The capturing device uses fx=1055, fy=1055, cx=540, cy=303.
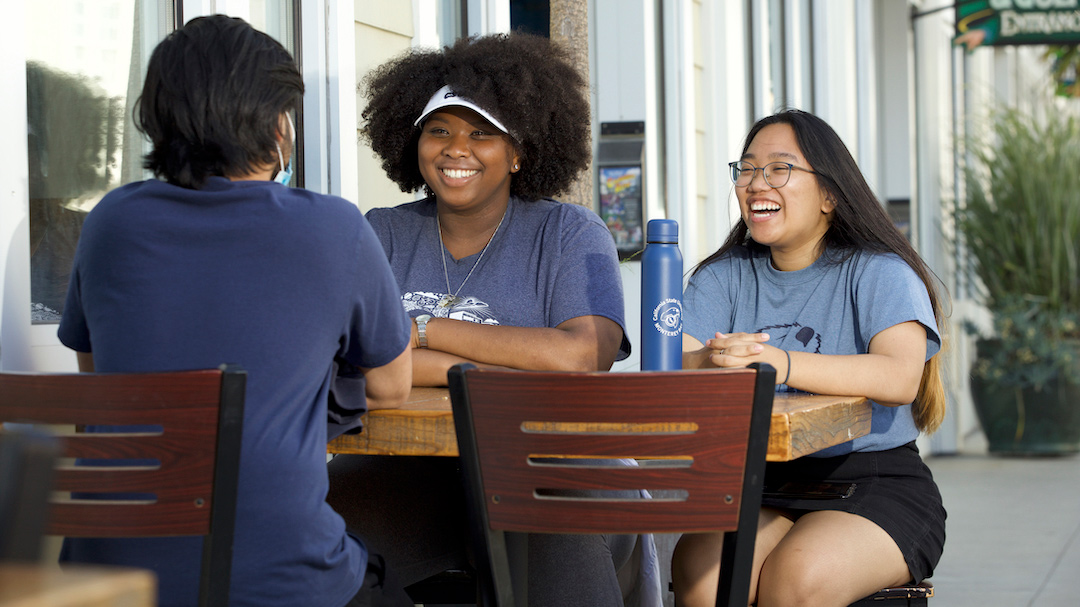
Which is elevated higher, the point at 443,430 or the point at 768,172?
the point at 768,172

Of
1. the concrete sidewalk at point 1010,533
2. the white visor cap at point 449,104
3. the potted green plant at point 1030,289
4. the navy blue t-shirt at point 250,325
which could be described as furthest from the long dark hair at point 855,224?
the potted green plant at point 1030,289

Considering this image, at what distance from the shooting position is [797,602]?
1936 mm

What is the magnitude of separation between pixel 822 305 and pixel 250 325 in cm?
133

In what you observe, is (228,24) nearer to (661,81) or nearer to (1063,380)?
(661,81)

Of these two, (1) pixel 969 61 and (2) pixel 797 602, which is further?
(1) pixel 969 61

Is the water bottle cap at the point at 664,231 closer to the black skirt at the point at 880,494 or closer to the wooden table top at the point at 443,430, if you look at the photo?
the wooden table top at the point at 443,430

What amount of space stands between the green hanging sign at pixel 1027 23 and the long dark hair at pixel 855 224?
5.57 meters

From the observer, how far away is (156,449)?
4.32 feet

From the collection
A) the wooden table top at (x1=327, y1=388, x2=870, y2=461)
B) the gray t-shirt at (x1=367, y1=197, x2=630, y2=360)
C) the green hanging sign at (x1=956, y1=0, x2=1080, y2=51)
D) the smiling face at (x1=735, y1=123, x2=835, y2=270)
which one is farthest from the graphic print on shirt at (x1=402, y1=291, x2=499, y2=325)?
the green hanging sign at (x1=956, y1=0, x2=1080, y2=51)

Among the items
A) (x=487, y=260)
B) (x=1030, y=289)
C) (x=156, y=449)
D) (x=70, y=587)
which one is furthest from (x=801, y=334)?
(x=1030, y=289)

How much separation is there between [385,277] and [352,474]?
0.76 meters

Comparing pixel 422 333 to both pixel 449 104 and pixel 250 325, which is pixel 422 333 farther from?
pixel 250 325

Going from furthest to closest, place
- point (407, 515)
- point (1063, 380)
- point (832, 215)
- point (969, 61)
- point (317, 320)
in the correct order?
point (969, 61) < point (1063, 380) < point (832, 215) < point (407, 515) < point (317, 320)

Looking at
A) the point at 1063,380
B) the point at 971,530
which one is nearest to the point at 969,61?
the point at 1063,380
